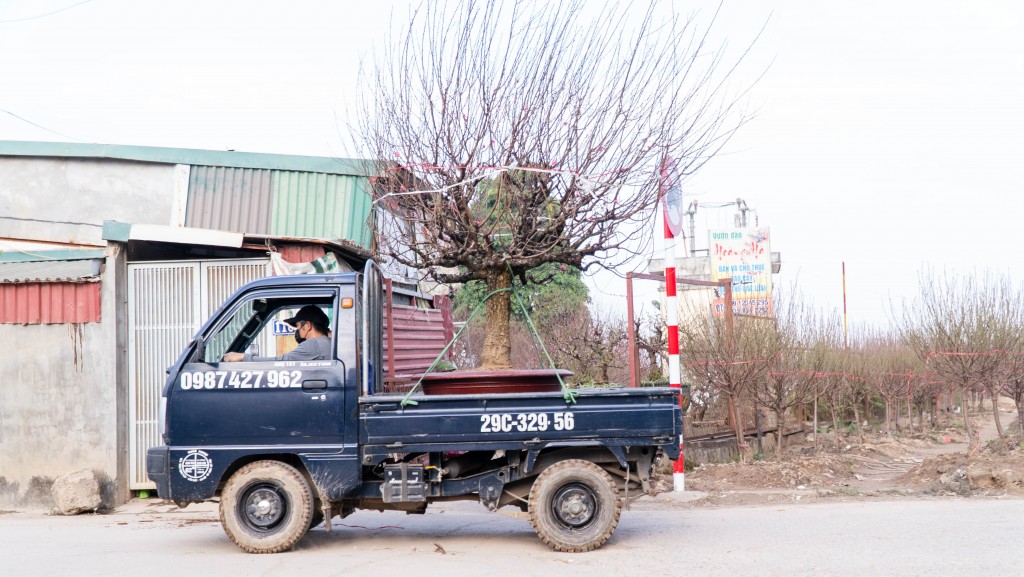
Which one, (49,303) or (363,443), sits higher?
(49,303)

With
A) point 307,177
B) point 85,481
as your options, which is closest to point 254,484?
point 85,481

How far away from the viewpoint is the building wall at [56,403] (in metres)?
11.2

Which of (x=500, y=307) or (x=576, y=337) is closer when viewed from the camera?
(x=500, y=307)

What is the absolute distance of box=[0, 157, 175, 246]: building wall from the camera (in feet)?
42.0

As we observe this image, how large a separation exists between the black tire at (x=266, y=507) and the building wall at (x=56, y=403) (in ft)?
14.1

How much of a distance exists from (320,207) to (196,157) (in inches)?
74.0

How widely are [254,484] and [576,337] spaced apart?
983 cm

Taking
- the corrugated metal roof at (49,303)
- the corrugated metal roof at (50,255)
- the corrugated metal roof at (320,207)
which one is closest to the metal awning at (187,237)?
the corrugated metal roof at (50,255)

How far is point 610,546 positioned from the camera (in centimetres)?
771

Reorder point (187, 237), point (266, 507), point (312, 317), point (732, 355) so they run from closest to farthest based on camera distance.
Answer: point (266, 507) < point (312, 317) < point (187, 237) < point (732, 355)

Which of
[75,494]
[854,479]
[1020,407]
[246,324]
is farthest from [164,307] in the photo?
[1020,407]

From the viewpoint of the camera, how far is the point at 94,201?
42.2 ft

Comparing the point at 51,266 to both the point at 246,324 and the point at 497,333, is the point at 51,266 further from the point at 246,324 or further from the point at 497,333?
the point at 497,333

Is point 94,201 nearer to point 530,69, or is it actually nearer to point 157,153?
point 157,153
